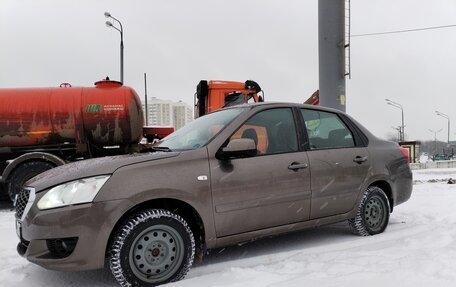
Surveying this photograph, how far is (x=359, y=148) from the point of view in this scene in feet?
16.0

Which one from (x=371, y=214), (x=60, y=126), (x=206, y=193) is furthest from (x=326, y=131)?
(x=60, y=126)

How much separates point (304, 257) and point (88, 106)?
6510 millimetres

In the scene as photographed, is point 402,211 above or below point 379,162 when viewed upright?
below

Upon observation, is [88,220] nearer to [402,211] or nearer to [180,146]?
[180,146]

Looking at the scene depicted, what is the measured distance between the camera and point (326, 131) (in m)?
4.74

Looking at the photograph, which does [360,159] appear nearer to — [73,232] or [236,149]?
[236,149]

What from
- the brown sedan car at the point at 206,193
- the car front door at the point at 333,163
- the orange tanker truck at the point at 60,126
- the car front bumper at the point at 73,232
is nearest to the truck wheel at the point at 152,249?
the brown sedan car at the point at 206,193

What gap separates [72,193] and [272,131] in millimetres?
2066

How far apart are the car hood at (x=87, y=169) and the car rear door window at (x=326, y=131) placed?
1662 mm

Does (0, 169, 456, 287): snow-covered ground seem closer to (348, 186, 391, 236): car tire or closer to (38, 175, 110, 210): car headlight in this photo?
(348, 186, 391, 236): car tire

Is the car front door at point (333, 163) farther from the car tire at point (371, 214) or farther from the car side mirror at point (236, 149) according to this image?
the car side mirror at point (236, 149)

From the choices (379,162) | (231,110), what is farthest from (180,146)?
(379,162)

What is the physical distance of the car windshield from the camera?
13.0 ft

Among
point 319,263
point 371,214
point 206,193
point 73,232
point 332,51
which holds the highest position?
point 332,51
